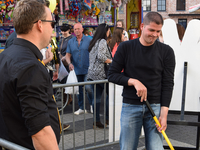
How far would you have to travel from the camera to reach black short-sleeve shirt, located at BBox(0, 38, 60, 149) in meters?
1.34

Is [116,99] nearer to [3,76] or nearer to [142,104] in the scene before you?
[142,104]

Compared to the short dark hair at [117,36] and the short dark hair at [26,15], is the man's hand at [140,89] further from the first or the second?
the short dark hair at [117,36]

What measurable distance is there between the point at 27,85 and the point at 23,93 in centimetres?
5

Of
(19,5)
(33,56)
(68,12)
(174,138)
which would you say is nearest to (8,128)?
(33,56)

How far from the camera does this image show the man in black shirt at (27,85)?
1.34 metres

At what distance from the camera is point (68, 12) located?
26.4 ft

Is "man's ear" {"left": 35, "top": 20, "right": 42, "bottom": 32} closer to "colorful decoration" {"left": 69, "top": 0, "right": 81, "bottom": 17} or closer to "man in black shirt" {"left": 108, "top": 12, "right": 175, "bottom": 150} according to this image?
"man in black shirt" {"left": 108, "top": 12, "right": 175, "bottom": 150}

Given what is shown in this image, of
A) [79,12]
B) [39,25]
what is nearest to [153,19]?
[39,25]

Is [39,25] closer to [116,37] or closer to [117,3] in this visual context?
[116,37]

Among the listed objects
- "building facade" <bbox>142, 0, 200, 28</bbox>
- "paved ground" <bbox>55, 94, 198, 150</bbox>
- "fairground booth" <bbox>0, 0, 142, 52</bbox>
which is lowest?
"paved ground" <bbox>55, 94, 198, 150</bbox>

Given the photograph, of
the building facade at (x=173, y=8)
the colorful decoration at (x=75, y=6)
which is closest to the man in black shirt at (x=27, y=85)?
the colorful decoration at (x=75, y=6)

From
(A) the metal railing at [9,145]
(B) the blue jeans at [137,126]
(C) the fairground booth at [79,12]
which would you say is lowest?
(B) the blue jeans at [137,126]

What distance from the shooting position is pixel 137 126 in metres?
2.50

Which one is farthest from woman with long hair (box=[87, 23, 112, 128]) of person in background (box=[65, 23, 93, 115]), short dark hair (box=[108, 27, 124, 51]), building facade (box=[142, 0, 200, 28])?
building facade (box=[142, 0, 200, 28])
